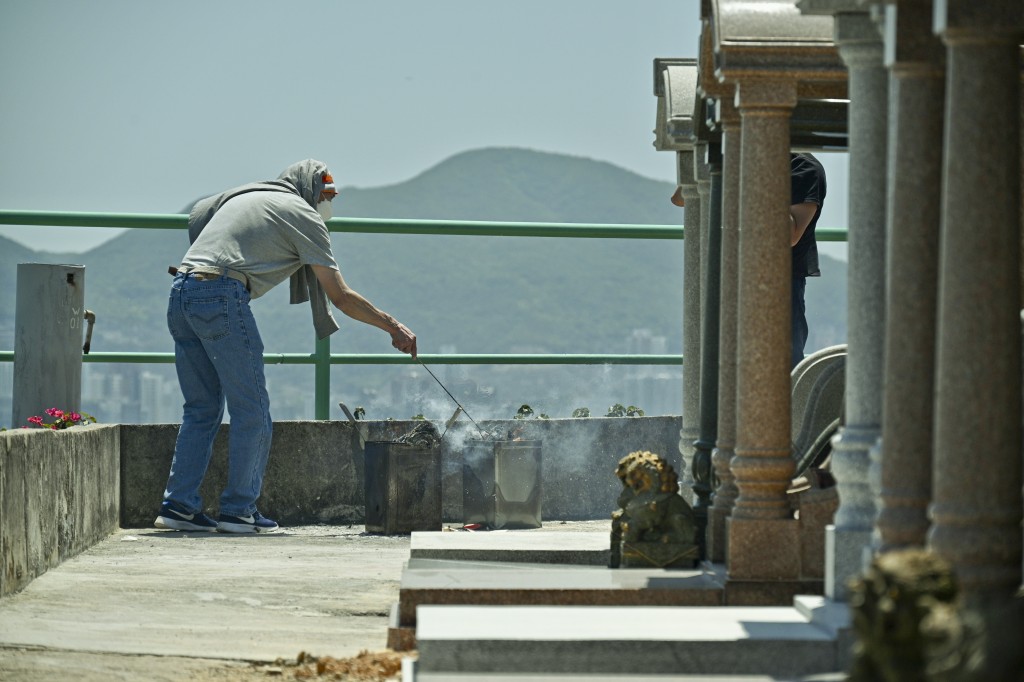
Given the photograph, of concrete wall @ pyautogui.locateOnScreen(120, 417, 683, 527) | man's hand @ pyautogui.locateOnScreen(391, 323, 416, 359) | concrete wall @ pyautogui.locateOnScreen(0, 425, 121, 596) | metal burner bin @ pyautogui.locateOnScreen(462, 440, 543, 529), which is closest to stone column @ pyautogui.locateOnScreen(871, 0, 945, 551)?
concrete wall @ pyautogui.locateOnScreen(0, 425, 121, 596)

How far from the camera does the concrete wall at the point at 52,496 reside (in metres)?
5.82

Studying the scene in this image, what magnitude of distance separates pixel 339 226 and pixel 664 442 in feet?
7.14

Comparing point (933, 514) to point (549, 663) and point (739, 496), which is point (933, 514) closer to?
point (549, 663)

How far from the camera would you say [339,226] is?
9.17 metres

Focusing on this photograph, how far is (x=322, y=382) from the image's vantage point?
9109 mm

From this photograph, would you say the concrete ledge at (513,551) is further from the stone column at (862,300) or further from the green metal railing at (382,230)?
the green metal railing at (382,230)

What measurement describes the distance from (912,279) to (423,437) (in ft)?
15.4

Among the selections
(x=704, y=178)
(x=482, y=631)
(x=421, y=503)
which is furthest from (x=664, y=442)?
(x=482, y=631)

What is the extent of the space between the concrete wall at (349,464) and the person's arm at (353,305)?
0.86 meters

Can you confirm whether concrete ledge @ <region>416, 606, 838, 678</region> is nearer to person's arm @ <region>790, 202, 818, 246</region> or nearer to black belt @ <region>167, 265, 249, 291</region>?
person's arm @ <region>790, 202, 818, 246</region>

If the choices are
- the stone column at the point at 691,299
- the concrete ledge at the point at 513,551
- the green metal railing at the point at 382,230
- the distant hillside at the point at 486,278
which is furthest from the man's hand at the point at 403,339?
the distant hillside at the point at 486,278

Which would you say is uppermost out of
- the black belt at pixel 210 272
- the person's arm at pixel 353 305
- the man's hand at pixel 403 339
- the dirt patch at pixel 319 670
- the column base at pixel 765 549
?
the black belt at pixel 210 272

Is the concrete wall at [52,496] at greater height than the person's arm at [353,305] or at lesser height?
lesser

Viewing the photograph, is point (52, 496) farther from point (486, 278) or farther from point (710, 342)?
point (486, 278)
